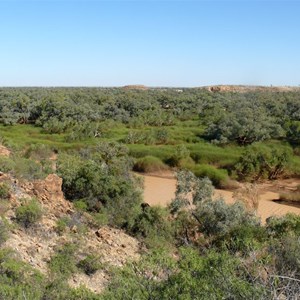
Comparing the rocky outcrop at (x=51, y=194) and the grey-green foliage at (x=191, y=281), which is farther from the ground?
the grey-green foliage at (x=191, y=281)

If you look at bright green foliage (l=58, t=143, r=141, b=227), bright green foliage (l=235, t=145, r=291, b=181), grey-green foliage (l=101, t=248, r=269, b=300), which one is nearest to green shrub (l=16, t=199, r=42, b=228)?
bright green foliage (l=58, t=143, r=141, b=227)

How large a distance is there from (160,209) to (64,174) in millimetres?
5017

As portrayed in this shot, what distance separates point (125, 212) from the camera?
16.3 meters

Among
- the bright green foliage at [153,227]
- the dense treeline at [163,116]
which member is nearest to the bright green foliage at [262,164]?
the dense treeline at [163,116]

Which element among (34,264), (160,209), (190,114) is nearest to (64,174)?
(160,209)

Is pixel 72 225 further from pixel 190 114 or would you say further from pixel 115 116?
pixel 190 114

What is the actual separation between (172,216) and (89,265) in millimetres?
5509

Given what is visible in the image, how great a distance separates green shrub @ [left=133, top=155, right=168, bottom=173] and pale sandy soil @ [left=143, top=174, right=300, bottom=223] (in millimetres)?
718

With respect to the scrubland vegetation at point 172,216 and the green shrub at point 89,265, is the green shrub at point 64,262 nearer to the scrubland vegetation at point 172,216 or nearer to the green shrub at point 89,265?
the scrubland vegetation at point 172,216

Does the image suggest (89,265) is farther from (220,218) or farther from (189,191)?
→ (189,191)

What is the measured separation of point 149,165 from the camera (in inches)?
1248

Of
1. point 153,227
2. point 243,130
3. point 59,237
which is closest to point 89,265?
point 59,237

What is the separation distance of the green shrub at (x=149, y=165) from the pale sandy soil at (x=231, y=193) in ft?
2.36

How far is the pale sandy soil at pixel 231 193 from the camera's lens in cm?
2424
